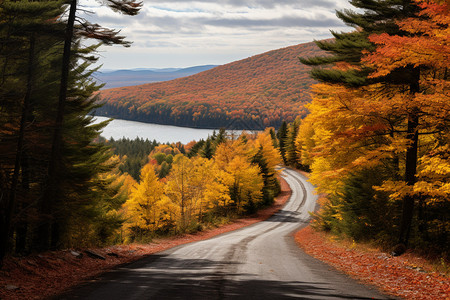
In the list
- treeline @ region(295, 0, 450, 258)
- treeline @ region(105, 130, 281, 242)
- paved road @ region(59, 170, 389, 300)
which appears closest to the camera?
paved road @ region(59, 170, 389, 300)

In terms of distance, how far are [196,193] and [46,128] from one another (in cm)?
2125

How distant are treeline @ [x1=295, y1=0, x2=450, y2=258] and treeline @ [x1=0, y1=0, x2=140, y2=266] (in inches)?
372

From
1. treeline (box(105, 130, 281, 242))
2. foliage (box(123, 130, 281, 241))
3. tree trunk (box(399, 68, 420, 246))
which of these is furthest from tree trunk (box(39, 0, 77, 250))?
tree trunk (box(399, 68, 420, 246))

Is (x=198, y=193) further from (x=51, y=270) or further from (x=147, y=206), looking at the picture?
(x=51, y=270)

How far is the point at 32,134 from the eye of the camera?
13.0 metres

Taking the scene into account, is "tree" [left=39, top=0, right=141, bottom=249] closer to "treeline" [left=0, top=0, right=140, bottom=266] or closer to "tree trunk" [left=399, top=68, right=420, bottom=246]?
"treeline" [left=0, top=0, right=140, bottom=266]

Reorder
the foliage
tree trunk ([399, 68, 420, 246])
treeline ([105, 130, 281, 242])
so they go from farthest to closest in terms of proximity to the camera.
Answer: the foliage → treeline ([105, 130, 281, 242]) → tree trunk ([399, 68, 420, 246])

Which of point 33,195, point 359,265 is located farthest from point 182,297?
point 33,195

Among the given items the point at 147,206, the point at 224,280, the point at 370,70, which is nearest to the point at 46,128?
the point at 224,280

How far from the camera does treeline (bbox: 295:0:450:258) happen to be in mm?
10758

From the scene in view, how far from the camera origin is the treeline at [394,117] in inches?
424

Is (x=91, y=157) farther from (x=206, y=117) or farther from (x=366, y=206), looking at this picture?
(x=206, y=117)

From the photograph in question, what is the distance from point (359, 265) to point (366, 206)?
473 centimetres

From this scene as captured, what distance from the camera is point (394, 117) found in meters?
14.4
